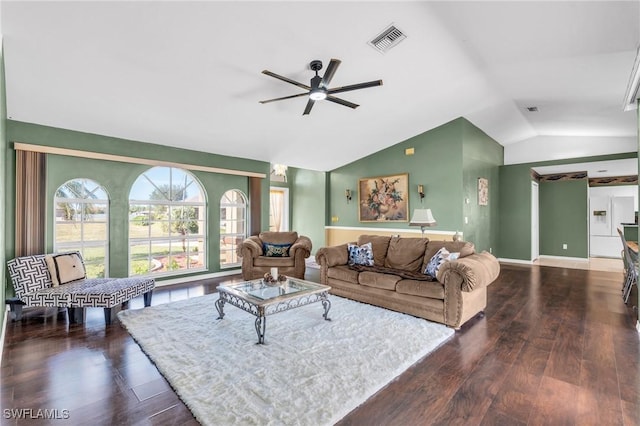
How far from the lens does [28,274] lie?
3.54 m

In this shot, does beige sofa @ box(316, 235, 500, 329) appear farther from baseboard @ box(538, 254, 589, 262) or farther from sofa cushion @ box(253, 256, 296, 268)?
baseboard @ box(538, 254, 589, 262)

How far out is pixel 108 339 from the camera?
3.01m

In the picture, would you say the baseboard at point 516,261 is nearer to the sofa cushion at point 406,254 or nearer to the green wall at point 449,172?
the green wall at point 449,172

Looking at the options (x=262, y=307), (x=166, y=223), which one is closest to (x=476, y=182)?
(x=262, y=307)

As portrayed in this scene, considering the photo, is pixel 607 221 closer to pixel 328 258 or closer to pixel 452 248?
pixel 452 248

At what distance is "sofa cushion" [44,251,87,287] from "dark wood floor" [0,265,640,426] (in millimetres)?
449

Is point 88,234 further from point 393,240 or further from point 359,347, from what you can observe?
point 393,240

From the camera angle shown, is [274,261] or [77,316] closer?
[77,316]

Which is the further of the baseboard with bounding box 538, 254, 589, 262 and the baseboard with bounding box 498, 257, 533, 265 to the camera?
the baseboard with bounding box 538, 254, 589, 262

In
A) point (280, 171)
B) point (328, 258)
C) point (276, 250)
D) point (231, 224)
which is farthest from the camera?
point (280, 171)

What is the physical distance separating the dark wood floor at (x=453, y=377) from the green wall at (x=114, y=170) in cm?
129

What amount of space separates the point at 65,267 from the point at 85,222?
3.12ft

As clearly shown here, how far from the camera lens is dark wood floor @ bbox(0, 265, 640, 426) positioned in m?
1.90

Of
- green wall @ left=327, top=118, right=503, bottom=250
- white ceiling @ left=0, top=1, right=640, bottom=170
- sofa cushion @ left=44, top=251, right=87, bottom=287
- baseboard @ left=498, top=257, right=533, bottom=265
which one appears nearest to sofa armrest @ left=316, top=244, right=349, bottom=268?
white ceiling @ left=0, top=1, right=640, bottom=170
